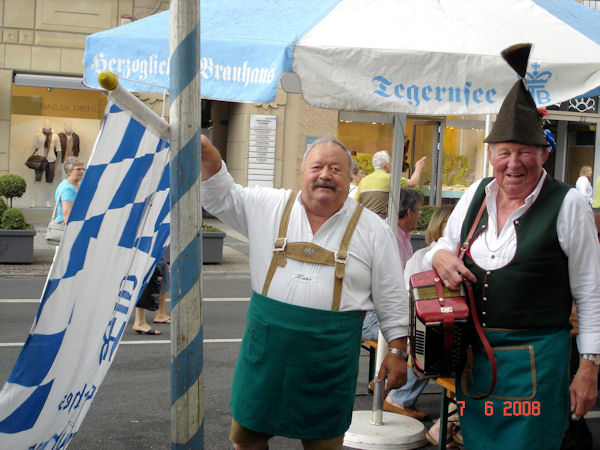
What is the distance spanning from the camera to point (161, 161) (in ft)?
8.66

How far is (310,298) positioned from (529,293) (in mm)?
909

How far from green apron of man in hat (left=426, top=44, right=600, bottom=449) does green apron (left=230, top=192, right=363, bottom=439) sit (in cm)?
51

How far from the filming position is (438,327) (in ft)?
10.2

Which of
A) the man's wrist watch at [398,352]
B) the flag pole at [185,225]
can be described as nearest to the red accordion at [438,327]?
the man's wrist watch at [398,352]

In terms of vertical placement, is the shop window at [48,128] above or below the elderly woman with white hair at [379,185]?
above

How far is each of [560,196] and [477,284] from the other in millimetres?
502

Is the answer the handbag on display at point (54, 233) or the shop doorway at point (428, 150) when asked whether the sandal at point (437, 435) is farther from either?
the shop doorway at point (428, 150)

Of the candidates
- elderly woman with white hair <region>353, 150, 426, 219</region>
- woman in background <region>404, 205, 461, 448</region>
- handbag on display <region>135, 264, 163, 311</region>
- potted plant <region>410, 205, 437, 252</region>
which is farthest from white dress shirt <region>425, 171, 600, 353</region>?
potted plant <region>410, 205, 437, 252</region>

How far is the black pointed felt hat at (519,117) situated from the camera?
10.2 ft

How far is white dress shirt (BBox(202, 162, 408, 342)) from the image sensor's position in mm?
3207

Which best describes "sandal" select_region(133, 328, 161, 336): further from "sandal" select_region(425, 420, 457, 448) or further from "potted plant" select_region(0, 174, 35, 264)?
"potted plant" select_region(0, 174, 35, 264)

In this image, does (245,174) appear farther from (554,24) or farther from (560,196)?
(560,196)

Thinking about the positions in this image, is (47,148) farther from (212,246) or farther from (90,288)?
(90,288)

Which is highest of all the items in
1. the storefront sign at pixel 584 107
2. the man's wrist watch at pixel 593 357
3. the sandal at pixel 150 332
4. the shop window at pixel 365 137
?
the storefront sign at pixel 584 107
